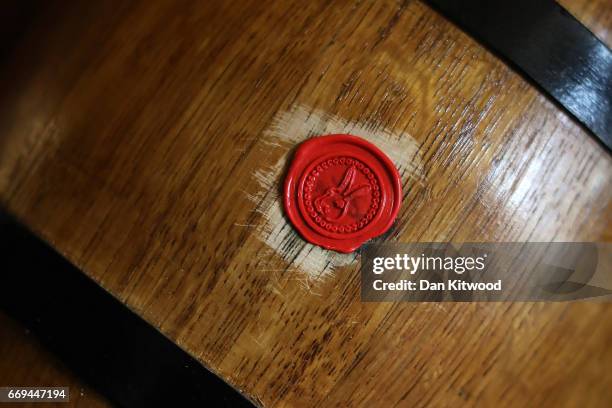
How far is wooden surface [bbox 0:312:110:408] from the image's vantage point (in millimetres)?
1422

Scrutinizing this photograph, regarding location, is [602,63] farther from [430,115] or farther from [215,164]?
[215,164]

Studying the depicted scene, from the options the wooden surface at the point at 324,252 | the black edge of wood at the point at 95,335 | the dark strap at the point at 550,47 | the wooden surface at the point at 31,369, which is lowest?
the wooden surface at the point at 31,369

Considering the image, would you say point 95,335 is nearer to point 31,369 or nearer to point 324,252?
point 31,369

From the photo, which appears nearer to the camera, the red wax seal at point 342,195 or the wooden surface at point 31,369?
the red wax seal at point 342,195

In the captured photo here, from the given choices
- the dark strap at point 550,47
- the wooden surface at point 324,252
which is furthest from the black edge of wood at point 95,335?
the dark strap at point 550,47

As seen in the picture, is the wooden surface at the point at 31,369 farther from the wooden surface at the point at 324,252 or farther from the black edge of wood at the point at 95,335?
the wooden surface at the point at 324,252

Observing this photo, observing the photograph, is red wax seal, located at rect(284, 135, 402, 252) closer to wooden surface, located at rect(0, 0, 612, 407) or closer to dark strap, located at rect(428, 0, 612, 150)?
wooden surface, located at rect(0, 0, 612, 407)

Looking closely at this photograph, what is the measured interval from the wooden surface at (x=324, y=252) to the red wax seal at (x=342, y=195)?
0.10 feet

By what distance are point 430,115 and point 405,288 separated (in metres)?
0.40

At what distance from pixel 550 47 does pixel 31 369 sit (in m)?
1.49

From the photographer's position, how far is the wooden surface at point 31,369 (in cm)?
142

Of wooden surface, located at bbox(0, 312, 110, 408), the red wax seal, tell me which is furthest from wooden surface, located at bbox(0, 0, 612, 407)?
wooden surface, located at bbox(0, 312, 110, 408)

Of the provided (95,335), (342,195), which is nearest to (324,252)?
(342,195)

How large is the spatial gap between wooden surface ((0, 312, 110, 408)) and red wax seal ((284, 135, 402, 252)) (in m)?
0.69
